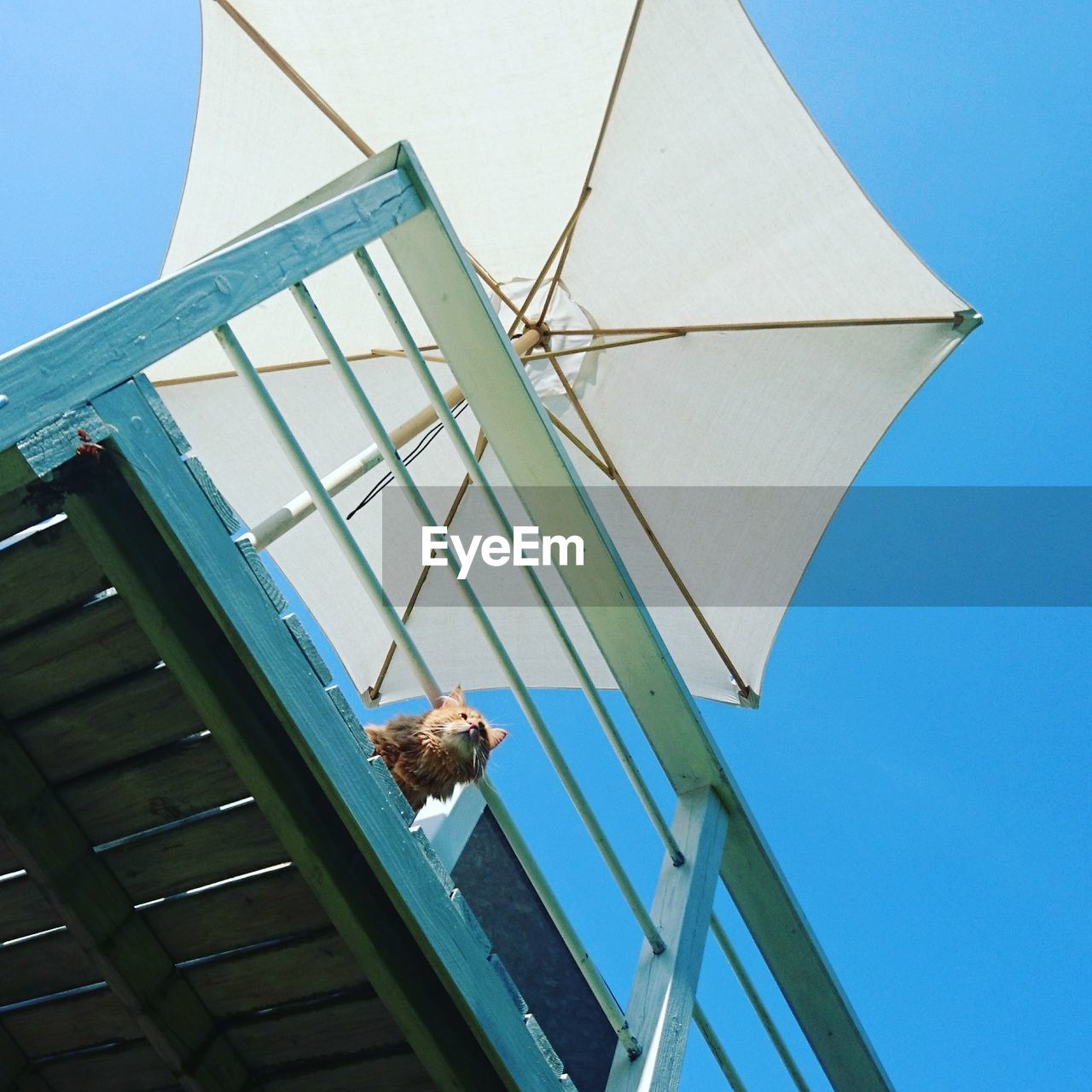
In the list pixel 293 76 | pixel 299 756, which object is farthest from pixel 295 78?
pixel 299 756

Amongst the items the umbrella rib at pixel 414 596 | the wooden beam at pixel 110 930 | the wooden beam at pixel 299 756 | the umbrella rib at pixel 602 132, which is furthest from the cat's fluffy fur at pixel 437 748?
the umbrella rib at pixel 414 596

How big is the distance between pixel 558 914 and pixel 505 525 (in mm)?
746

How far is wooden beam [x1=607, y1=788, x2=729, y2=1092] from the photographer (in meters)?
2.15

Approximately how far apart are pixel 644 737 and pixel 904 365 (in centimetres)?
259

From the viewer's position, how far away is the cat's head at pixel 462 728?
2.14m

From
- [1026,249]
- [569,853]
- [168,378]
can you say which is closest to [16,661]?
[168,378]

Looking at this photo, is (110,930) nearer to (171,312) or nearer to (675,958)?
(171,312)

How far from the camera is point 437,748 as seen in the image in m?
2.13

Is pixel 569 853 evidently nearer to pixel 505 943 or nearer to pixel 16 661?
pixel 505 943

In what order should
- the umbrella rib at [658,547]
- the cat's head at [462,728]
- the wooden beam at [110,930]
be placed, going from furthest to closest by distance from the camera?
the umbrella rib at [658,547] → the cat's head at [462,728] → the wooden beam at [110,930]

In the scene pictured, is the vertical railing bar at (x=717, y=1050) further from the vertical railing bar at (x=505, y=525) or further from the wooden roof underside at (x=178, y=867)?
the wooden roof underside at (x=178, y=867)

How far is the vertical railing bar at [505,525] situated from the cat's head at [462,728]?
22cm

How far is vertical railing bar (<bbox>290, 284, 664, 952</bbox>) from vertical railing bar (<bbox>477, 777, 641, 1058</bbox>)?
0.55 feet

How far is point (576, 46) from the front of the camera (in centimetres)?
466
